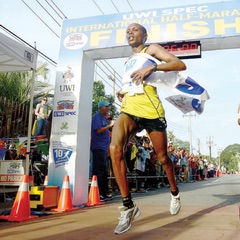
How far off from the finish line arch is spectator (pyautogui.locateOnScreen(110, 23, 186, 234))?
235 centimetres

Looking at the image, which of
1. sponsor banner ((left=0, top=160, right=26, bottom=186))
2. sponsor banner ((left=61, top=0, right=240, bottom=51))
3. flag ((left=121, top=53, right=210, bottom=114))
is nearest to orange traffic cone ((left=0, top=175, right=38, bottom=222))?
sponsor banner ((left=0, top=160, right=26, bottom=186))

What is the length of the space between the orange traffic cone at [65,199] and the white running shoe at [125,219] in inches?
85.9

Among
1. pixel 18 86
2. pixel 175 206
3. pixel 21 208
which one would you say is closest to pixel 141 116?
pixel 175 206

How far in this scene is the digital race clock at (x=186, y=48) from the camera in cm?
543

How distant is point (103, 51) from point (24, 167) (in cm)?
279

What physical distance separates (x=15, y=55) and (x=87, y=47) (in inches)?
54.7

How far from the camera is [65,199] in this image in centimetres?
480

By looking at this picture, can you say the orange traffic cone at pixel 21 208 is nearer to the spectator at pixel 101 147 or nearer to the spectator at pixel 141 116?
the spectator at pixel 141 116

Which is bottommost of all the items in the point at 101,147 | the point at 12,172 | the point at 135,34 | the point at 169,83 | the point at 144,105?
the point at 12,172

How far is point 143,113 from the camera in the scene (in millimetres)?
3029

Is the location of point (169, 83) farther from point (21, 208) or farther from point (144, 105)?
point (21, 208)

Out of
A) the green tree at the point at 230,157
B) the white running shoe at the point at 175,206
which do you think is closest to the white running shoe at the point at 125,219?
the white running shoe at the point at 175,206

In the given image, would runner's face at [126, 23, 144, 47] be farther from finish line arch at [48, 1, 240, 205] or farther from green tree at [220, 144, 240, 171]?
green tree at [220, 144, 240, 171]

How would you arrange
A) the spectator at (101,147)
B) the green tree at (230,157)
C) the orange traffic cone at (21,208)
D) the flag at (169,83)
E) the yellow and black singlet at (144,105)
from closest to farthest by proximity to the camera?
the yellow and black singlet at (144,105) < the flag at (169,83) < the orange traffic cone at (21,208) < the spectator at (101,147) < the green tree at (230,157)
